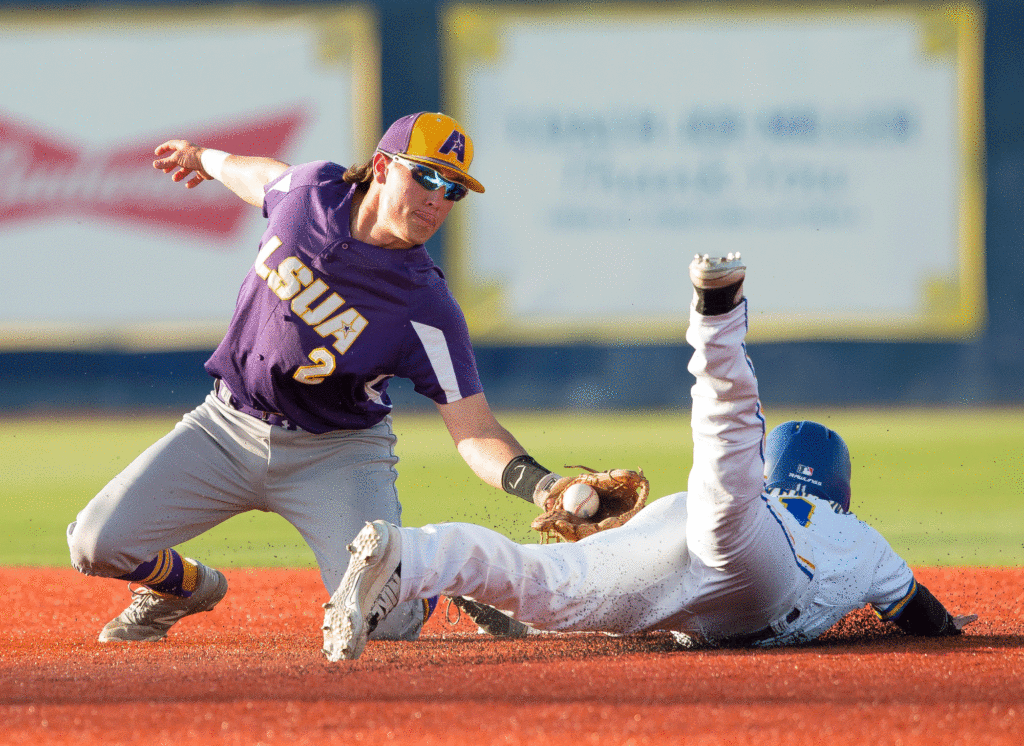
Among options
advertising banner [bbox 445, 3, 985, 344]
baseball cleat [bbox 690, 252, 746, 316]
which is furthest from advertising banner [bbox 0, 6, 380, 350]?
baseball cleat [bbox 690, 252, 746, 316]

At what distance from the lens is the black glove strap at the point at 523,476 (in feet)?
11.1

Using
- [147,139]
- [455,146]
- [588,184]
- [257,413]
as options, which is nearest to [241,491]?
[257,413]

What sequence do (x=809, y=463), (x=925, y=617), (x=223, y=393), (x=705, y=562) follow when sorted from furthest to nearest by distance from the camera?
1. (x=223, y=393)
2. (x=809, y=463)
3. (x=925, y=617)
4. (x=705, y=562)

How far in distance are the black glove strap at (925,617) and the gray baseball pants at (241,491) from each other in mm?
1311

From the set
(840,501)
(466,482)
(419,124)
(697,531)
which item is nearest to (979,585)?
(840,501)

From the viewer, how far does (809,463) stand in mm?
3627

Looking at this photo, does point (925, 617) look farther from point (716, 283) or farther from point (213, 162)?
point (213, 162)

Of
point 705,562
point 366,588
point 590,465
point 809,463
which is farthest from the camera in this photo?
point 590,465

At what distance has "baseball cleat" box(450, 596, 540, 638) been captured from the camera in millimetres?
3682

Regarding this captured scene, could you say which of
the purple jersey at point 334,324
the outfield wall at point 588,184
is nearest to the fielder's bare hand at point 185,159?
the purple jersey at point 334,324

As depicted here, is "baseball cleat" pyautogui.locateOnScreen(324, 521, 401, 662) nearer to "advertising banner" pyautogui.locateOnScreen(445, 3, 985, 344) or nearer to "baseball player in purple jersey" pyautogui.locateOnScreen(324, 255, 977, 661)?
"baseball player in purple jersey" pyautogui.locateOnScreen(324, 255, 977, 661)

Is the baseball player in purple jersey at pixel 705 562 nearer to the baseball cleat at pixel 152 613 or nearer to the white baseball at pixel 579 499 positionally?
the white baseball at pixel 579 499

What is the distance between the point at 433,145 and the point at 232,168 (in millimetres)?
914

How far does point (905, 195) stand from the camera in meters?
12.6
